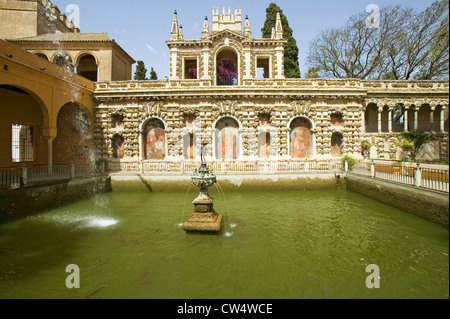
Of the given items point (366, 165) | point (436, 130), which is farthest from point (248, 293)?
point (436, 130)

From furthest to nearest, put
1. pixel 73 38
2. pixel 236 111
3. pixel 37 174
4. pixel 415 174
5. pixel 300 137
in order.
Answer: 1. pixel 73 38
2. pixel 300 137
3. pixel 236 111
4. pixel 37 174
5. pixel 415 174

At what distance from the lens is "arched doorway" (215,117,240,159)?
20359mm

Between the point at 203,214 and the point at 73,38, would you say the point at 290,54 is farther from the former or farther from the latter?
the point at 203,214

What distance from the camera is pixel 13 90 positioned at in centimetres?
1572

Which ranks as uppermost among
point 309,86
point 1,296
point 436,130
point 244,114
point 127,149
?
point 309,86

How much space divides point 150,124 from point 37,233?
14037 mm

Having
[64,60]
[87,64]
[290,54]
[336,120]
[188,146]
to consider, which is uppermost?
[290,54]

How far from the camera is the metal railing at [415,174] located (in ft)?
29.0

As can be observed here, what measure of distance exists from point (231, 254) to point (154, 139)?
1661 centimetres

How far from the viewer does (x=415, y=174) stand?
32.0 feet

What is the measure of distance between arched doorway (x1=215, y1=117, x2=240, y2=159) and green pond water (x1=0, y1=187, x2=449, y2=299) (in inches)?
398

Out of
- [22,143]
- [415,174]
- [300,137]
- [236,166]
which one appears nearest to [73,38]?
[22,143]
